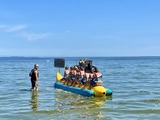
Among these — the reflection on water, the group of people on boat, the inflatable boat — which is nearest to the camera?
the reflection on water

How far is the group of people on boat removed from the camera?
19.2m

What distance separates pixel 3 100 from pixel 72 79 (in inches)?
200

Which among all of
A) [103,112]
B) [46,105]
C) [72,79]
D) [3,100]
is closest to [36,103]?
[46,105]

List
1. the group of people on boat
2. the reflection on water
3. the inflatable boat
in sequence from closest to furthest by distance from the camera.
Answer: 1. the reflection on water
2. the inflatable boat
3. the group of people on boat

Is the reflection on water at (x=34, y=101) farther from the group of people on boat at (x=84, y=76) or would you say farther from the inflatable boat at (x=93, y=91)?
the group of people on boat at (x=84, y=76)

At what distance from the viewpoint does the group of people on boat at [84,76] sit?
62.9ft

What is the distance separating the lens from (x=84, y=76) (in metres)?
20.1

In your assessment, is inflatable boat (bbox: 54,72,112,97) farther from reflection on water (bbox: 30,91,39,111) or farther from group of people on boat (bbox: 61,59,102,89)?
reflection on water (bbox: 30,91,39,111)

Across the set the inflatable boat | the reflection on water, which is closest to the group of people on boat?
the inflatable boat

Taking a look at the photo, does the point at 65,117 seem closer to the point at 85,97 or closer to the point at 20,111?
the point at 20,111

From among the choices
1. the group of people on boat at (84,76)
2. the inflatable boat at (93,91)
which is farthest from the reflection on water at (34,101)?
the group of people on boat at (84,76)

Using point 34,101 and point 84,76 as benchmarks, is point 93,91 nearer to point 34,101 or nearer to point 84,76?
point 84,76

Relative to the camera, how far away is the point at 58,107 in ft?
51.0

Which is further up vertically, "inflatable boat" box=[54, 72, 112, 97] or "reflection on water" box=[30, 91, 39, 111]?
"inflatable boat" box=[54, 72, 112, 97]
